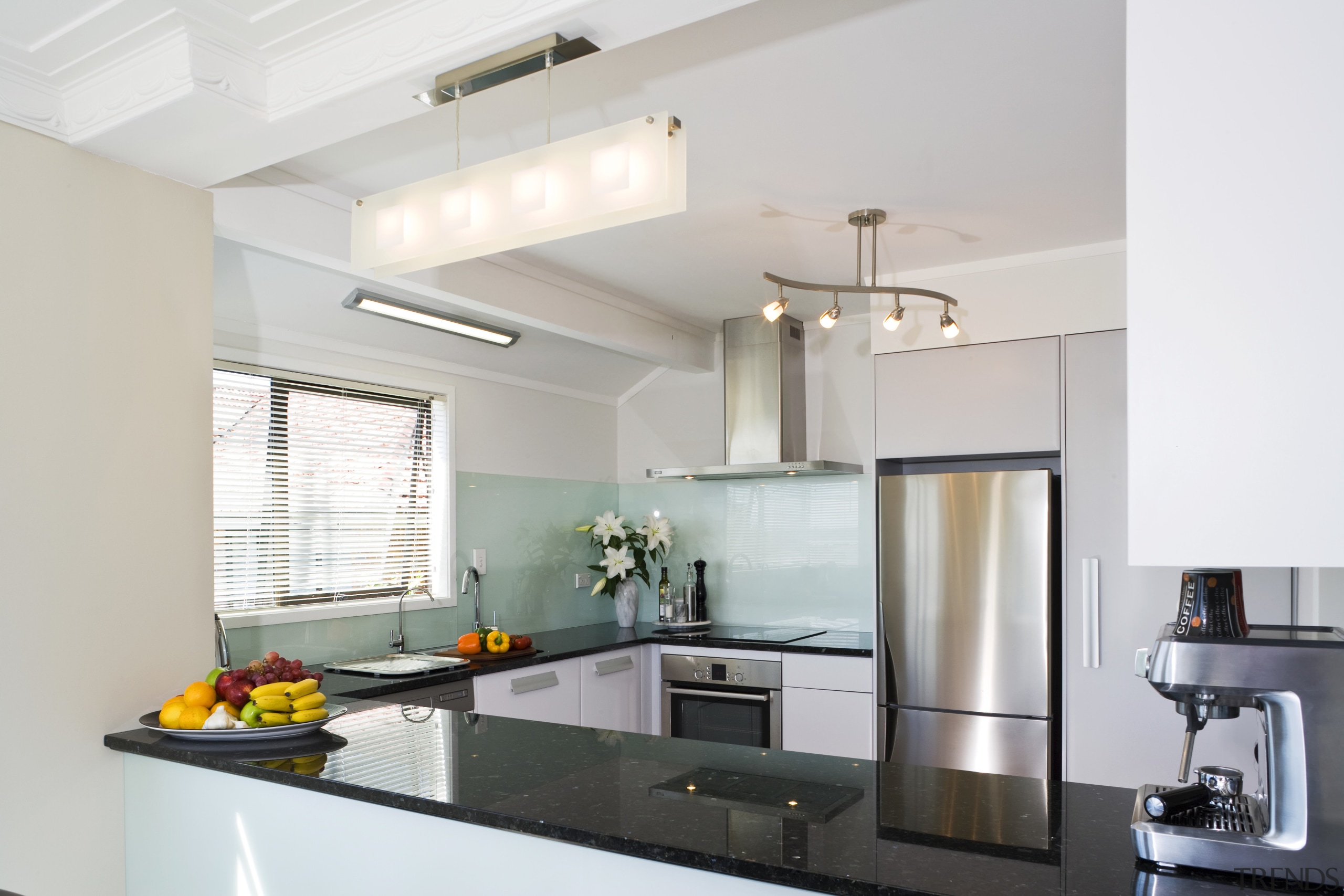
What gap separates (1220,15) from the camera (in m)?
1.13

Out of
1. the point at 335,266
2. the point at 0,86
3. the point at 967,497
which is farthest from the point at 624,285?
the point at 0,86

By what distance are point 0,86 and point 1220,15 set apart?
7.45 ft

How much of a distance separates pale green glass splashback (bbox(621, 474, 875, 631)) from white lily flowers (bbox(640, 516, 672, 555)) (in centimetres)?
9

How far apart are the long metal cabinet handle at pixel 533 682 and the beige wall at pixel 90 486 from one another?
137 cm

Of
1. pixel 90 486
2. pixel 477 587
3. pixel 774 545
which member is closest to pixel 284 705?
pixel 90 486

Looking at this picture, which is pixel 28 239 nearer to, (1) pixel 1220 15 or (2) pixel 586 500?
(1) pixel 1220 15

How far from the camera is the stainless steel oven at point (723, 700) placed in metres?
4.03

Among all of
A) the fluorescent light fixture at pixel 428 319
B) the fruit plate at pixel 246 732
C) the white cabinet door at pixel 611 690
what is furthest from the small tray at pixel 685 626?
the fruit plate at pixel 246 732

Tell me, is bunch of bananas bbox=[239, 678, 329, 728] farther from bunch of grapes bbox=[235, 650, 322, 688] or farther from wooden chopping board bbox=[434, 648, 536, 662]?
wooden chopping board bbox=[434, 648, 536, 662]

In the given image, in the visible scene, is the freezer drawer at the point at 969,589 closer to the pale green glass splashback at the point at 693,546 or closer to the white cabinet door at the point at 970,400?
the white cabinet door at the point at 970,400

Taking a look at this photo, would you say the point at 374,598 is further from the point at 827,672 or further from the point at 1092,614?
the point at 1092,614

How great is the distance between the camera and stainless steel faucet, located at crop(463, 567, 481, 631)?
4.09 meters

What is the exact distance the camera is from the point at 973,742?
3.42m

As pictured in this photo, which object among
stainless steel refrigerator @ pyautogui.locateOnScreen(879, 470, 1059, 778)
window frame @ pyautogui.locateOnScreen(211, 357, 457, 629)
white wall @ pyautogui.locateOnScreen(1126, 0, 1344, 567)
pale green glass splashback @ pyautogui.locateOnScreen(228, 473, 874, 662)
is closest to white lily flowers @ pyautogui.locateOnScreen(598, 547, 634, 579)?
pale green glass splashback @ pyautogui.locateOnScreen(228, 473, 874, 662)
